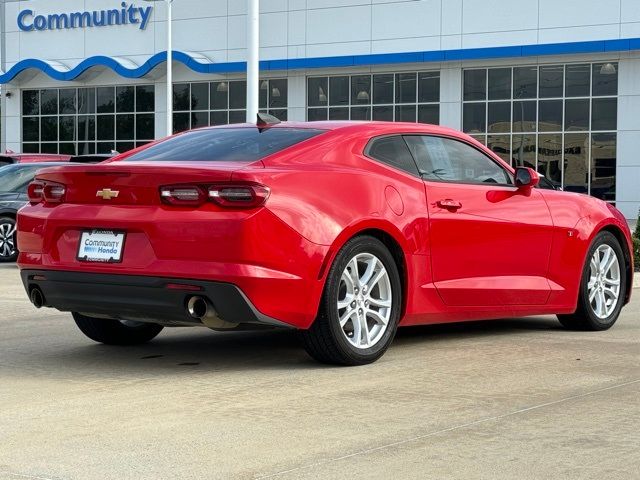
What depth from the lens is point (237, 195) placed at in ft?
21.5

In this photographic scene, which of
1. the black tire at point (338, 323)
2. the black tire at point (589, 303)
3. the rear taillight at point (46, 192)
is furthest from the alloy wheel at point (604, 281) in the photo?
the rear taillight at point (46, 192)

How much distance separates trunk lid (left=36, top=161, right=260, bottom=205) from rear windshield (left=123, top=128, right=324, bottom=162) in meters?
0.27

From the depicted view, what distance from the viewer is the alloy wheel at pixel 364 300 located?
23.2ft

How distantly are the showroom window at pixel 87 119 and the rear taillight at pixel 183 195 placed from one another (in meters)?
36.1

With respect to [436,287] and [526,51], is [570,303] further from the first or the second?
[526,51]

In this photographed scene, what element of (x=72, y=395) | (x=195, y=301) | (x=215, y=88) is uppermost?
(x=215, y=88)

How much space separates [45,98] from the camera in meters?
45.6

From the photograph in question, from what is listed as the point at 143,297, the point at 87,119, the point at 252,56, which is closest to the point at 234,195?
the point at 143,297

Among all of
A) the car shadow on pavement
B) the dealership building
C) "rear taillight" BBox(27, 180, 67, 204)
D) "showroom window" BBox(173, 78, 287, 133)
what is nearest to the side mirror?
the car shadow on pavement

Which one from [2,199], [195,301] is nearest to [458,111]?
[2,199]

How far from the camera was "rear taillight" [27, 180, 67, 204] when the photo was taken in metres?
7.18

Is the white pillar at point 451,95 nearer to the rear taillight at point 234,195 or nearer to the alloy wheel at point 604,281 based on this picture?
the alloy wheel at point 604,281

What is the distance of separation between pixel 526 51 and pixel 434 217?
1124 inches

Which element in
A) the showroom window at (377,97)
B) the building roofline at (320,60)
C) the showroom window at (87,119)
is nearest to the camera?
the building roofline at (320,60)
